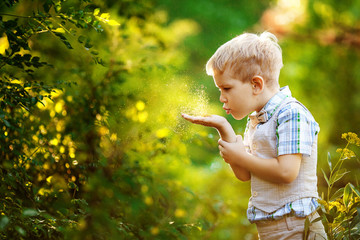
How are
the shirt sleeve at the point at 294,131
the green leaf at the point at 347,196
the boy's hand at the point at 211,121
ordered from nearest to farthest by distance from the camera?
the shirt sleeve at the point at 294,131
the boy's hand at the point at 211,121
the green leaf at the point at 347,196

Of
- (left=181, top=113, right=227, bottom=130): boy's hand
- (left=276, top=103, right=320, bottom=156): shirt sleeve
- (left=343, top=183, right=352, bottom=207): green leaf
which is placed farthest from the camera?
(left=343, top=183, right=352, bottom=207): green leaf

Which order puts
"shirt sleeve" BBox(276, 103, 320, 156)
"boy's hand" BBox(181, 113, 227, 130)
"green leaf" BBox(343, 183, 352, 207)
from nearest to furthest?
"shirt sleeve" BBox(276, 103, 320, 156) < "boy's hand" BBox(181, 113, 227, 130) < "green leaf" BBox(343, 183, 352, 207)

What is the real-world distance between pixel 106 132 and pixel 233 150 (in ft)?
3.35

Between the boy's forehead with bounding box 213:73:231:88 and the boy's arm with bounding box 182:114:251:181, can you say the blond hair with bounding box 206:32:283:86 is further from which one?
the boy's arm with bounding box 182:114:251:181

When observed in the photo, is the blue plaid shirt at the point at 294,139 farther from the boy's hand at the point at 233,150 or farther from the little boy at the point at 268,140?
the boy's hand at the point at 233,150

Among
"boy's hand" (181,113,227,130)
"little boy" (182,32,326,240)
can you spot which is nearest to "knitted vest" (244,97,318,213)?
"little boy" (182,32,326,240)

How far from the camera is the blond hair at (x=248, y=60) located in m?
1.51

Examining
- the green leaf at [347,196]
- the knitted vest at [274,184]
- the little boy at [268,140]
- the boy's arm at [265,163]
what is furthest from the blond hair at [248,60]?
the green leaf at [347,196]

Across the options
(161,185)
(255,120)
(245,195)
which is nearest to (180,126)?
(161,185)

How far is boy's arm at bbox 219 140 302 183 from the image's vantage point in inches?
54.2

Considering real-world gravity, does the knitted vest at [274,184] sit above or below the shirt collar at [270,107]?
below

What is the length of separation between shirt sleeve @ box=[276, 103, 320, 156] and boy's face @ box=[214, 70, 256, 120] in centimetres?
12

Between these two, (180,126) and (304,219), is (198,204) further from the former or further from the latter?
(304,219)

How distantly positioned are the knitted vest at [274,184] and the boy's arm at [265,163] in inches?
1.6
